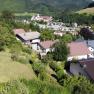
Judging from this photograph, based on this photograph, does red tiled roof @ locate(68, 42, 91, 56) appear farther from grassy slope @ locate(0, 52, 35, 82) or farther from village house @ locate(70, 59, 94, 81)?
grassy slope @ locate(0, 52, 35, 82)

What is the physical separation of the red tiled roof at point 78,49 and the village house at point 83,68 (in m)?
8.04

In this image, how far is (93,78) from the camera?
2866cm

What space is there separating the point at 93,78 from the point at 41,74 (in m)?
4.83

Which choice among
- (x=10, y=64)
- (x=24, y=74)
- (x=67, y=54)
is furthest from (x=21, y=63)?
(x=67, y=54)

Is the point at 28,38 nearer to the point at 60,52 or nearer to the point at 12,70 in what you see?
the point at 60,52

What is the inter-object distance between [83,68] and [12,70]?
274 inches

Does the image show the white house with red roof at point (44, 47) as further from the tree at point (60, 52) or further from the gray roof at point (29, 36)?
the gray roof at point (29, 36)

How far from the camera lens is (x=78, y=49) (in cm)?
4275

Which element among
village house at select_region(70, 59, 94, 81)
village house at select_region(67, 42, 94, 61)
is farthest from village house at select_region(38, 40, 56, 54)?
village house at select_region(70, 59, 94, 81)

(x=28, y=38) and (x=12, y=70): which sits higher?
(x=12, y=70)

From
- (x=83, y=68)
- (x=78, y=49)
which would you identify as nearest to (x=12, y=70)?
(x=83, y=68)

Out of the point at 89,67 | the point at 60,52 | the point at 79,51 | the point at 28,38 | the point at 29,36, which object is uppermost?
the point at 89,67

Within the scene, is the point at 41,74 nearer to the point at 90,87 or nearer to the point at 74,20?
the point at 90,87

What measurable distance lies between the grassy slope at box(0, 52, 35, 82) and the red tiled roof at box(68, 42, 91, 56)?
12.3m
